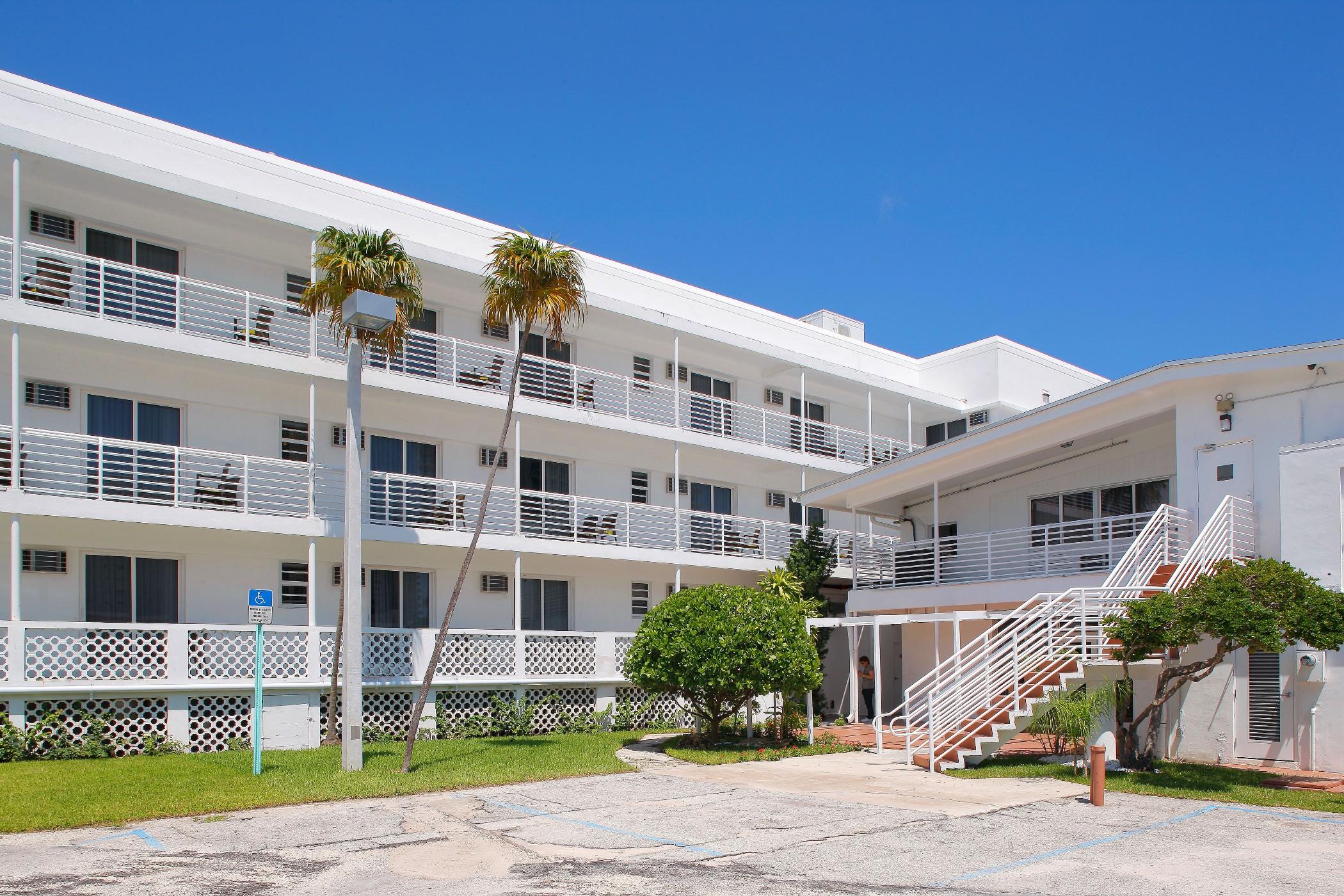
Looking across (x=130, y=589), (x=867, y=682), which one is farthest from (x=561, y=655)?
(x=130, y=589)

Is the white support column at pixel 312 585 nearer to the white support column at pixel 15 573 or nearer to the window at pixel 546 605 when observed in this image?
the white support column at pixel 15 573

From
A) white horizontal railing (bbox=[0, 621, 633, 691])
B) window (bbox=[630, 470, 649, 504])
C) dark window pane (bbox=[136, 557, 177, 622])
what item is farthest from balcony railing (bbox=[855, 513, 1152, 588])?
dark window pane (bbox=[136, 557, 177, 622])

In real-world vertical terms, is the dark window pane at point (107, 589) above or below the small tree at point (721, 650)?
above

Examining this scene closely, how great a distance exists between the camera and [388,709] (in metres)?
21.7

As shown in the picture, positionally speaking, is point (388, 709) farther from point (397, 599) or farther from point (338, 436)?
point (338, 436)

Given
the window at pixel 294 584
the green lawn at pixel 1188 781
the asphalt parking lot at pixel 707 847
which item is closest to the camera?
the asphalt parking lot at pixel 707 847

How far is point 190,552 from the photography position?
21.1 meters

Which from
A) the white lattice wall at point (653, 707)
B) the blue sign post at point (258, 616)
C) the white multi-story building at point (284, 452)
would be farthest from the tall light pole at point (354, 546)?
the white lattice wall at point (653, 707)

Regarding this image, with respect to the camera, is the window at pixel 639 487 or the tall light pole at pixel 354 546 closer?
the tall light pole at pixel 354 546

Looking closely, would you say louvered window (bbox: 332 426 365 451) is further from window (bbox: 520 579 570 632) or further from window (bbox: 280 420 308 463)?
window (bbox: 520 579 570 632)

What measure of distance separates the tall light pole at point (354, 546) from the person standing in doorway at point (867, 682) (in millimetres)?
13513

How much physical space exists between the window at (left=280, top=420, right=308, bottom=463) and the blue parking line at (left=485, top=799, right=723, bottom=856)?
1093cm

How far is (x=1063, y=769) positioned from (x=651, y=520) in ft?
44.0

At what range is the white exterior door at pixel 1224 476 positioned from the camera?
750 inches
